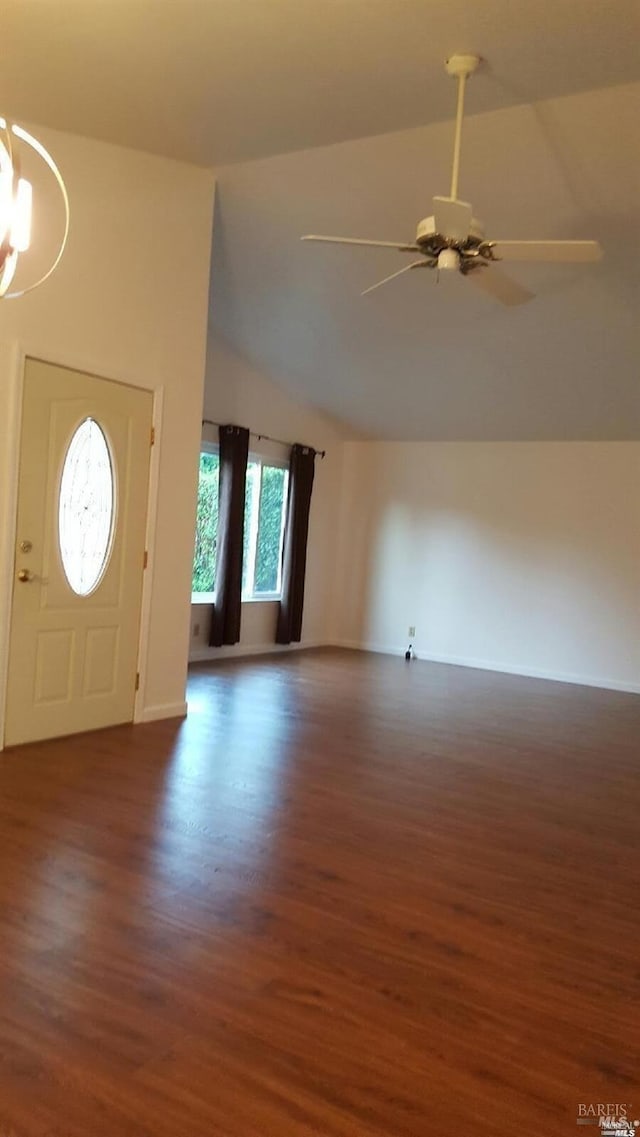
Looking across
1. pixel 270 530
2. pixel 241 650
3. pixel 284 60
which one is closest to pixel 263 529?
pixel 270 530

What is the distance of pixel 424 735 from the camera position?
5359 millimetres

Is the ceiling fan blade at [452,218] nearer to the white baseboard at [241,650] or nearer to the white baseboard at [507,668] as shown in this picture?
the white baseboard at [241,650]

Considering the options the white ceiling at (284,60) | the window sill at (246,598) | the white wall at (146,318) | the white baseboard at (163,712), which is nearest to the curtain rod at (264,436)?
the window sill at (246,598)

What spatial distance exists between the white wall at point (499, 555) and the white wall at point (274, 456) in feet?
0.75

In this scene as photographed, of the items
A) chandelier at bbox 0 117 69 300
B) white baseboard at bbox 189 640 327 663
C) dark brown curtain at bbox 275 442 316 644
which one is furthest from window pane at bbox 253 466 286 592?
chandelier at bbox 0 117 69 300

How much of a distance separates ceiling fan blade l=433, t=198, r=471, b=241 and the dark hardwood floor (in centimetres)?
256

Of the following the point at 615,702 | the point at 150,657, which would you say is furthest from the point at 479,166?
the point at 615,702

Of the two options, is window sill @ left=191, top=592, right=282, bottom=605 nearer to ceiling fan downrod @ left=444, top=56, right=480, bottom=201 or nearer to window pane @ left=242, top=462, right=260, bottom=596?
window pane @ left=242, top=462, right=260, bottom=596

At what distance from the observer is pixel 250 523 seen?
8.18 metres

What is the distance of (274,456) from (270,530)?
0.78m

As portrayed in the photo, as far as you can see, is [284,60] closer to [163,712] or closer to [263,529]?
[163,712]

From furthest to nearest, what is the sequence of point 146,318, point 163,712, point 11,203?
point 163,712 → point 146,318 → point 11,203

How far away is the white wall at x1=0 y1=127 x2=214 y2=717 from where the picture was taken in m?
4.21

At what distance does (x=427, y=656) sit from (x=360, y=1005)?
6735 mm
